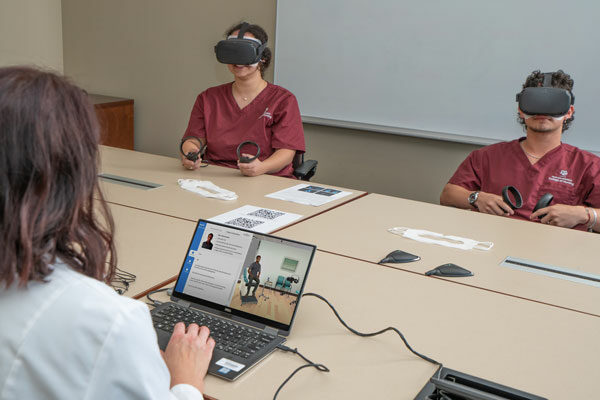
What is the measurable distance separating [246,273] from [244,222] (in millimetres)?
634

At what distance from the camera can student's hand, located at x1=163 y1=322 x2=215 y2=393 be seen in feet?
3.17

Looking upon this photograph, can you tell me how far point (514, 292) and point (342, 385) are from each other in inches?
26.5

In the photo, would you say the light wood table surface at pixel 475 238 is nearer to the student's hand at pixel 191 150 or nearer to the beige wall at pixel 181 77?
the student's hand at pixel 191 150

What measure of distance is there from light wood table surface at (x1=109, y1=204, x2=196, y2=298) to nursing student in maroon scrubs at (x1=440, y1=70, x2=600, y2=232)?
3.92ft

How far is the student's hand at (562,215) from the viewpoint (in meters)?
2.16

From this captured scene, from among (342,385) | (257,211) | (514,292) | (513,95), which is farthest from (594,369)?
(513,95)

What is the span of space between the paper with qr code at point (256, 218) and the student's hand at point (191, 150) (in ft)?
1.96

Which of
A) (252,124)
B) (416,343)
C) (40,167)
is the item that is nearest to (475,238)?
(416,343)

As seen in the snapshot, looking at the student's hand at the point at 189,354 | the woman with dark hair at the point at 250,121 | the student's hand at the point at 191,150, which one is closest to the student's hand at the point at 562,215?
Result: the woman with dark hair at the point at 250,121

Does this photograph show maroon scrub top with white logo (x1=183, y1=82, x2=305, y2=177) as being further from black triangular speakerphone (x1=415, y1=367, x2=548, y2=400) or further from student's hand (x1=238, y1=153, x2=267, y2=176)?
black triangular speakerphone (x1=415, y1=367, x2=548, y2=400)

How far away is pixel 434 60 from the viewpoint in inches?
132

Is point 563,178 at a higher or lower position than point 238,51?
lower

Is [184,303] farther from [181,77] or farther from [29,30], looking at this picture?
[29,30]

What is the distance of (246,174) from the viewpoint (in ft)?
8.48
